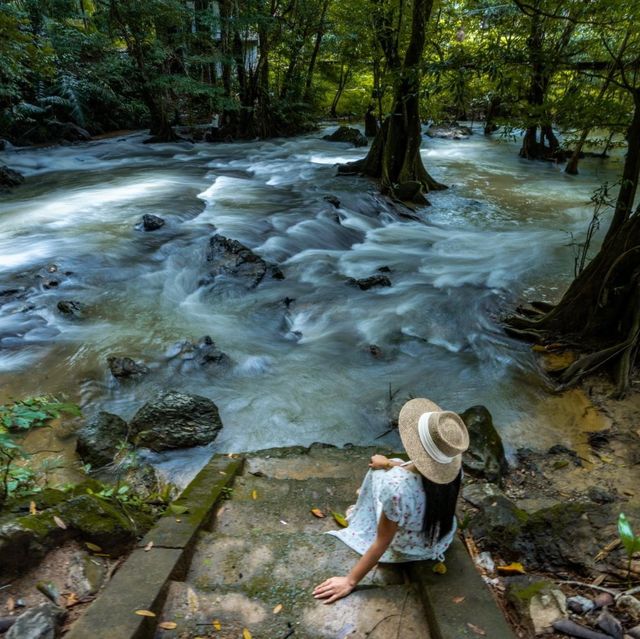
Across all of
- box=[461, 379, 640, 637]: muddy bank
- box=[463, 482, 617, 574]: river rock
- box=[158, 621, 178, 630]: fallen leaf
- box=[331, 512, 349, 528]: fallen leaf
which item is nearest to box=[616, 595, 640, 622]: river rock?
box=[461, 379, 640, 637]: muddy bank

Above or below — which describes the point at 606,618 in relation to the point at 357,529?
above

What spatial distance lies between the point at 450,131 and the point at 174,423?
78.8 ft

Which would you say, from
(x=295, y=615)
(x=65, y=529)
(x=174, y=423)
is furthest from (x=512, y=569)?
(x=174, y=423)

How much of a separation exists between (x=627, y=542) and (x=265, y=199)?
1246 cm

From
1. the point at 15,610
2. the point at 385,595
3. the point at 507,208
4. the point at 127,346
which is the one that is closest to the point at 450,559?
the point at 385,595

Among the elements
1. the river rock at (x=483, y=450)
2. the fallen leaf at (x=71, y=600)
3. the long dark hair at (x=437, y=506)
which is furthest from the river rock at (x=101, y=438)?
the river rock at (x=483, y=450)

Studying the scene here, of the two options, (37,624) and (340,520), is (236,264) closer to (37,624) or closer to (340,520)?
(340,520)

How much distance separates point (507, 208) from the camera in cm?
1432

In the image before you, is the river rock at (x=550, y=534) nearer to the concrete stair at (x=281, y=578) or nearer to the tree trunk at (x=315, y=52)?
the concrete stair at (x=281, y=578)

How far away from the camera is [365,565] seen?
9.35 ft

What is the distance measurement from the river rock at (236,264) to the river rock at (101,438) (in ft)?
13.9

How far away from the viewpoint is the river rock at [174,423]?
5.11m

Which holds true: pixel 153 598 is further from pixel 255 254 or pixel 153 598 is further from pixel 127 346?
pixel 255 254

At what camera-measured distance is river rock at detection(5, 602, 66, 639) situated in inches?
86.5
